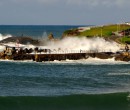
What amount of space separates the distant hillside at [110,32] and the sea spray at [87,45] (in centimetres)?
793

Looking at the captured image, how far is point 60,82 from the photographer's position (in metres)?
58.3

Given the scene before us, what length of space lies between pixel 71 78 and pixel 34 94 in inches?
642

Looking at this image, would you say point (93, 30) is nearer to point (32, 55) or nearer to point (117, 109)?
point (32, 55)

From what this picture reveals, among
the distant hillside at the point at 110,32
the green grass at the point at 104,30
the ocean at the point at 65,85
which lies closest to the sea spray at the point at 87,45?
the distant hillside at the point at 110,32

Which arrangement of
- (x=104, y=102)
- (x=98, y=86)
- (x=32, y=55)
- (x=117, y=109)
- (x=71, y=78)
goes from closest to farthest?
(x=117, y=109), (x=104, y=102), (x=98, y=86), (x=71, y=78), (x=32, y=55)

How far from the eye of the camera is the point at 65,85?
55.2 meters

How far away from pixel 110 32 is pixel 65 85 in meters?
80.3

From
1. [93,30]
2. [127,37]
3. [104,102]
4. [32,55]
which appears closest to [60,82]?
[104,102]

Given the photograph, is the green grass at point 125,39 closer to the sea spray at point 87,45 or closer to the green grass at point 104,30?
the sea spray at point 87,45

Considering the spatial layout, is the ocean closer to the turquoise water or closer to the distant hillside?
the turquoise water

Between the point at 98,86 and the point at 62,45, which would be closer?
the point at 98,86

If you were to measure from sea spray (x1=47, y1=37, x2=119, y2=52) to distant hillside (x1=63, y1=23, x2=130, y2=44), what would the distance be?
7926 millimetres

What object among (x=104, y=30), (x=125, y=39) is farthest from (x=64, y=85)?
(x=104, y=30)

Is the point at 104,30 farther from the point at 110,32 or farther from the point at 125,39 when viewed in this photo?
the point at 125,39
